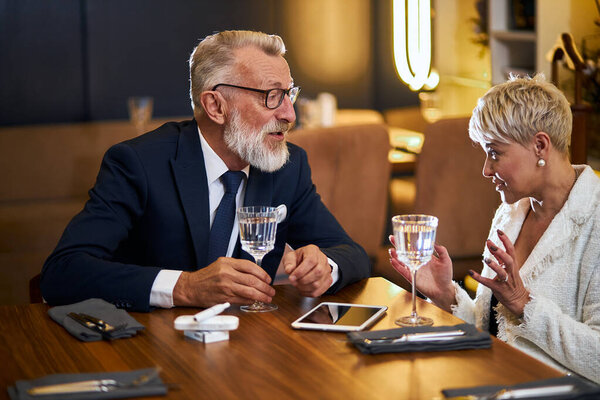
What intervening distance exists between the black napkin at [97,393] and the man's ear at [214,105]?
1.05 m

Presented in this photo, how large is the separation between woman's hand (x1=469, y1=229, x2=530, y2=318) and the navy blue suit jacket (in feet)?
1.21

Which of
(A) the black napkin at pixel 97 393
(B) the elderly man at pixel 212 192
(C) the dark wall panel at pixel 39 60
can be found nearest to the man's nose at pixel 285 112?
(B) the elderly man at pixel 212 192

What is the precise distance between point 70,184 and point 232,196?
3181 mm

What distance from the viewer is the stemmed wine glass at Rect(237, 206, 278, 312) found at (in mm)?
1787

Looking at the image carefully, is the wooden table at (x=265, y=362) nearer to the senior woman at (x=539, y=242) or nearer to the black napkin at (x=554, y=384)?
the black napkin at (x=554, y=384)

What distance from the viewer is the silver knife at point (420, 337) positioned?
1515 millimetres

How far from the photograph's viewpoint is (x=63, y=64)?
19.1 feet

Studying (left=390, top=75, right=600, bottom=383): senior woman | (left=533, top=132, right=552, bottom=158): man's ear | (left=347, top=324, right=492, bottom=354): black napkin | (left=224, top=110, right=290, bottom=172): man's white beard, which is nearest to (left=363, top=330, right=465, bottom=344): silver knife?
(left=347, top=324, right=492, bottom=354): black napkin

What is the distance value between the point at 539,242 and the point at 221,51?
3.30 feet

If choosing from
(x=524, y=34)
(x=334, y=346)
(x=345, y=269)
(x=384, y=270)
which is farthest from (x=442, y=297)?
(x=524, y=34)

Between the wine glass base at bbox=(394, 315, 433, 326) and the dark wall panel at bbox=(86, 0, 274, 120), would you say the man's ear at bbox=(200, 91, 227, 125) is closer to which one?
the wine glass base at bbox=(394, 315, 433, 326)

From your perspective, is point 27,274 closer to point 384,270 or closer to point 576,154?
point 384,270

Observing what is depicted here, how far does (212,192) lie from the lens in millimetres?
2230

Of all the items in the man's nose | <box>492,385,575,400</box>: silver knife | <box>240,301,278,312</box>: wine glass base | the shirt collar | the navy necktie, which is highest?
the man's nose
